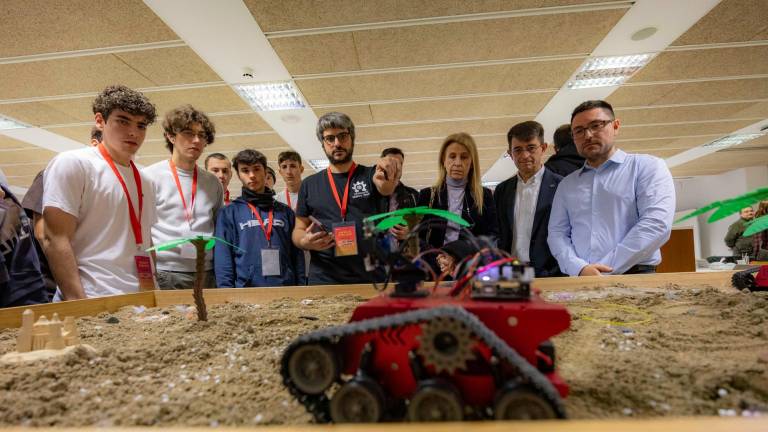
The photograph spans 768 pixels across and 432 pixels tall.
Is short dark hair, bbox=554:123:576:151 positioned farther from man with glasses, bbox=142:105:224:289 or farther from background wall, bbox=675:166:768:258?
background wall, bbox=675:166:768:258

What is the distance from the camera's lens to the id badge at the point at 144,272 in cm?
176

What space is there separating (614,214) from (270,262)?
1883 millimetres

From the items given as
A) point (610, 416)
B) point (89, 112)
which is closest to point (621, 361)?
point (610, 416)

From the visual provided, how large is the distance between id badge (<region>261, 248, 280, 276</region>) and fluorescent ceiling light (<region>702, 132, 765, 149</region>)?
27.2 feet

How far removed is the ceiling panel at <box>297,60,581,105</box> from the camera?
380cm

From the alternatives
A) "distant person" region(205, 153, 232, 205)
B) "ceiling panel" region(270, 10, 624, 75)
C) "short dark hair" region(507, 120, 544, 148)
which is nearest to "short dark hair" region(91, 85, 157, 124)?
"distant person" region(205, 153, 232, 205)

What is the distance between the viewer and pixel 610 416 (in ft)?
1.98

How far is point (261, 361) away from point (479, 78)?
383cm

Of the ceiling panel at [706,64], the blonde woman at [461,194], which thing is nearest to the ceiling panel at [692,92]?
the ceiling panel at [706,64]

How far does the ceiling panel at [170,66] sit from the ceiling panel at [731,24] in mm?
4506

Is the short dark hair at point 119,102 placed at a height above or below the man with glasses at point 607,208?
above

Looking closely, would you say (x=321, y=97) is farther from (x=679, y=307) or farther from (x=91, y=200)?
(x=679, y=307)

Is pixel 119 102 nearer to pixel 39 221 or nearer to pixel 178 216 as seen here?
pixel 39 221

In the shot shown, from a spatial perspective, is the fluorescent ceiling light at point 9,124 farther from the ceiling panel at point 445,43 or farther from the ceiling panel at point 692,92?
the ceiling panel at point 692,92
